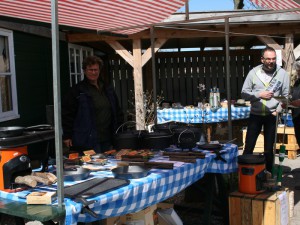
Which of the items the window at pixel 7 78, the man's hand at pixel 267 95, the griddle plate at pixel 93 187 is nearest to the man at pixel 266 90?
the man's hand at pixel 267 95

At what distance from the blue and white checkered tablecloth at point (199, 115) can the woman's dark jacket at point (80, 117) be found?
3769 millimetres

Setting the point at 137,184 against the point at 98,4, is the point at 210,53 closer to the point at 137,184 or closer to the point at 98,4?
the point at 98,4

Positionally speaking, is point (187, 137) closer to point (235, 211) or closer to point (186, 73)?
point (235, 211)

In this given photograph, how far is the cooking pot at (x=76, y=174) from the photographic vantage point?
2.44 m

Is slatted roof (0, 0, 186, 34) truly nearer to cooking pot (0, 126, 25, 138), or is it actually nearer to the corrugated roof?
the corrugated roof

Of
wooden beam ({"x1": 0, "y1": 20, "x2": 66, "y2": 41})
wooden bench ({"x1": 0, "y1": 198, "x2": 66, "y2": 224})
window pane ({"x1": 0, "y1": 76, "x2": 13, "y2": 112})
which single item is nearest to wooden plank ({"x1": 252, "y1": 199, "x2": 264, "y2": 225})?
wooden bench ({"x1": 0, "y1": 198, "x2": 66, "y2": 224})

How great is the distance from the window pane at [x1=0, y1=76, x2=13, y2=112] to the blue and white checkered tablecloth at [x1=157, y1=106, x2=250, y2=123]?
275cm

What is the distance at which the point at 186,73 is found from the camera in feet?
39.9

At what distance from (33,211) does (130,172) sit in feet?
2.35

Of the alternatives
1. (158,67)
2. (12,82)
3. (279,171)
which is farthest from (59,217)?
(158,67)

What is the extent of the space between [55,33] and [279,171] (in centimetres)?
278

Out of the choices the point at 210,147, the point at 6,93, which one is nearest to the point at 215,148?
the point at 210,147

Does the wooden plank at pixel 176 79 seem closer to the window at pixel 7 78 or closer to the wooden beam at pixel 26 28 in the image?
the wooden beam at pixel 26 28

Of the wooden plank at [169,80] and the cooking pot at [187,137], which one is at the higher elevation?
the wooden plank at [169,80]
